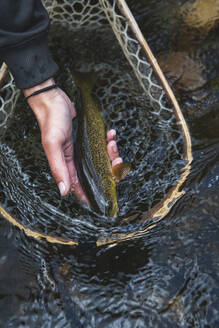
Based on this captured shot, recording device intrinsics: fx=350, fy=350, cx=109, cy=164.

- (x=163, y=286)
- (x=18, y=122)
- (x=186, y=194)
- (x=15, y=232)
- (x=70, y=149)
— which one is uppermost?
(x=18, y=122)

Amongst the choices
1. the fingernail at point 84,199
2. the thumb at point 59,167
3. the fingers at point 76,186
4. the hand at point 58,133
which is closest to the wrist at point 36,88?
the hand at point 58,133

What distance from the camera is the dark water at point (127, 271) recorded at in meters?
2.20

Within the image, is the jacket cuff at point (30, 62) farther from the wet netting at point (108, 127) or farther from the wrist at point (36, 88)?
the wet netting at point (108, 127)

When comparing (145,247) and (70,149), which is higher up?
(70,149)

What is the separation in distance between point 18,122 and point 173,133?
4.29 feet

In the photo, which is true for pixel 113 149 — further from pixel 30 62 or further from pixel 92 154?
pixel 30 62

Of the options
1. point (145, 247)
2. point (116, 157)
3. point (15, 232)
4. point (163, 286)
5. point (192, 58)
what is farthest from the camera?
point (192, 58)

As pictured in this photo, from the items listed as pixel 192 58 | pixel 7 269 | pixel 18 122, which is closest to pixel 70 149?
pixel 18 122

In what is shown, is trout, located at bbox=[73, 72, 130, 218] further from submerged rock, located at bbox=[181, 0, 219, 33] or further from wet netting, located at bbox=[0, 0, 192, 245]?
submerged rock, located at bbox=[181, 0, 219, 33]

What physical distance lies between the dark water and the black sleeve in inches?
31.3

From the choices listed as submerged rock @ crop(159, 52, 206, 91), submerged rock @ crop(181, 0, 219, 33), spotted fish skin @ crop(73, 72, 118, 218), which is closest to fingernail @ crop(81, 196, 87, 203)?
spotted fish skin @ crop(73, 72, 118, 218)

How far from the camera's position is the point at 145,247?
242 cm

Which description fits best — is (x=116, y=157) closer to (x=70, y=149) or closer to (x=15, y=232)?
(x=70, y=149)

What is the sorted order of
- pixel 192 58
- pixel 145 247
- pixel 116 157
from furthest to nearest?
pixel 192 58, pixel 116 157, pixel 145 247
